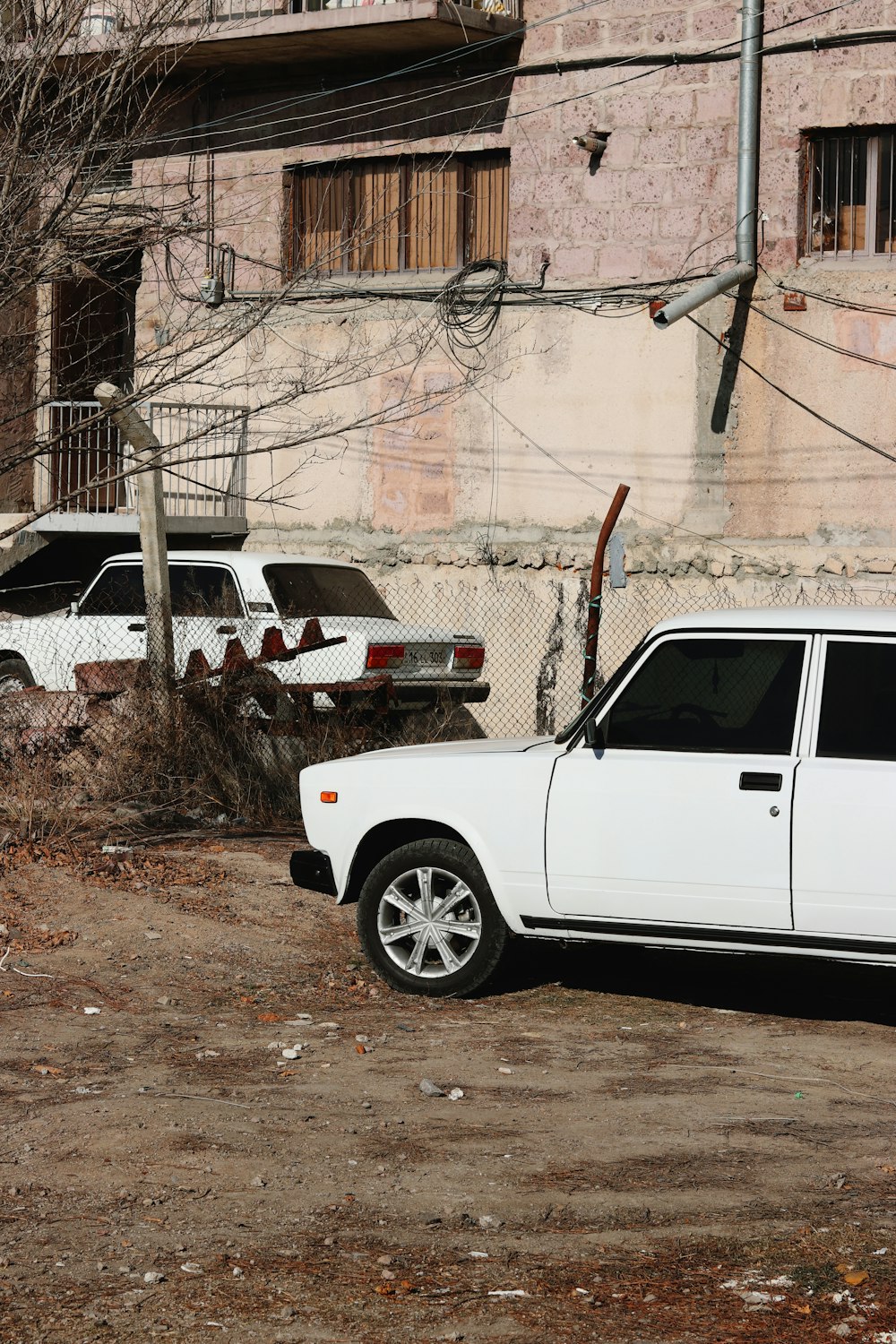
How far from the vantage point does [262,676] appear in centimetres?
1173

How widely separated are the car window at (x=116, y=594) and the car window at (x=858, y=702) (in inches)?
340

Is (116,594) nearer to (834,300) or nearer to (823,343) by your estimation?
(823,343)

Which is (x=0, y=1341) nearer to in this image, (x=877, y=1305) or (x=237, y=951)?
(x=877, y=1305)

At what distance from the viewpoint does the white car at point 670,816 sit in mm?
6500

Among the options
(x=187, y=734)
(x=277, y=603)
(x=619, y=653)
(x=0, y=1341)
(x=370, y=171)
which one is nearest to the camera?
(x=0, y=1341)

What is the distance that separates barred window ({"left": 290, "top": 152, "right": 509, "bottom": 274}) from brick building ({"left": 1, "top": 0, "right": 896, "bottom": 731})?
0.03 m

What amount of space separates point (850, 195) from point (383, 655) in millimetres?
7344

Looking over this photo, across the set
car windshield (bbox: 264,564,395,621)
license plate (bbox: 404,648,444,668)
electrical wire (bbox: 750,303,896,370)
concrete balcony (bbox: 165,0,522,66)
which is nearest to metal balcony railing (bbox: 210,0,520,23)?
concrete balcony (bbox: 165,0,522,66)

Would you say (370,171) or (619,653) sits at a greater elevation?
(370,171)

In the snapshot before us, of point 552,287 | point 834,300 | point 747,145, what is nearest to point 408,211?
point 552,287

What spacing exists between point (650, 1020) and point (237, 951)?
219cm

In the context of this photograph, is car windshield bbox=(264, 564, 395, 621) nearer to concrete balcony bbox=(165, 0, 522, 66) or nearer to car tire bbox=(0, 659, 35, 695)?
car tire bbox=(0, 659, 35, 695)

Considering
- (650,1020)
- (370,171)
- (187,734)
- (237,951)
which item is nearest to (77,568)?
(370,171)

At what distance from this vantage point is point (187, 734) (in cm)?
1135
